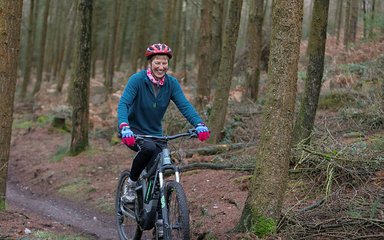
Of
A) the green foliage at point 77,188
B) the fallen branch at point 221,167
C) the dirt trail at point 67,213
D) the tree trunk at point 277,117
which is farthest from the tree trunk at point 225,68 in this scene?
the tree trunk at point 277,117

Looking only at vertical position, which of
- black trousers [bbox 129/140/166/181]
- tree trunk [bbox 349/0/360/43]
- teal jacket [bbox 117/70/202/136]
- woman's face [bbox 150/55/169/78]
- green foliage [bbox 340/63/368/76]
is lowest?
black trousers [bbox 129/140/166/181]

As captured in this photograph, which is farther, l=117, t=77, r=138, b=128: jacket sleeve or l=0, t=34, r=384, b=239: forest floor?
l=0, t=34, r=384, b=239: forest floor

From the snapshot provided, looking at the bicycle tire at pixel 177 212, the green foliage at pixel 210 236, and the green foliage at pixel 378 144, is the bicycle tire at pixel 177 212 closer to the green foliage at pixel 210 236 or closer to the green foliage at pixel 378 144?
the green foliage at pixel 210 236

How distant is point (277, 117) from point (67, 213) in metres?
5.79

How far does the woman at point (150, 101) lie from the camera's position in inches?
233

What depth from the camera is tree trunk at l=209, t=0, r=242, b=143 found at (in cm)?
1087

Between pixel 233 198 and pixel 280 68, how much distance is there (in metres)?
2.78

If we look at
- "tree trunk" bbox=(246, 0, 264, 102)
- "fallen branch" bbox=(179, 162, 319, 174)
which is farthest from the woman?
"tree trunk" bbox=(246, 0, 264, 102)

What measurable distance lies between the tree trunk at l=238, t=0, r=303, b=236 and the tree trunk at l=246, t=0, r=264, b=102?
9.14 metres

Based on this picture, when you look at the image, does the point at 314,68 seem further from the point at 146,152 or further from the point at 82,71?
the point at 82,71

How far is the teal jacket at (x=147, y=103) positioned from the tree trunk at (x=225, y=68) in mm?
5022

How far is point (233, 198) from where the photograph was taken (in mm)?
7301

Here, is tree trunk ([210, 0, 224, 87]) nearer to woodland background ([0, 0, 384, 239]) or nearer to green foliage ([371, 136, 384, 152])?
woodland background ([0, 0, 384, 239])

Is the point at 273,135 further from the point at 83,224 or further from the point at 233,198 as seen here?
the point at 83,224
